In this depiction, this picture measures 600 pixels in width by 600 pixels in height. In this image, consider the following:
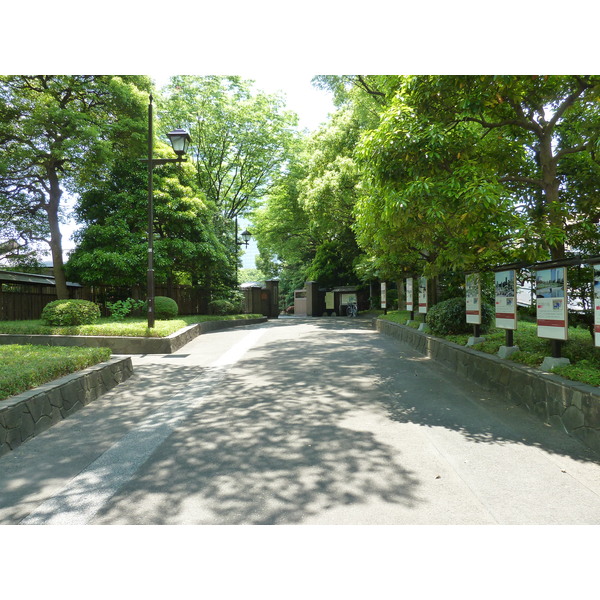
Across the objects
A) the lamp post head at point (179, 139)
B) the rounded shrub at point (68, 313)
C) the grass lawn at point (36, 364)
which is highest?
the lamp post head at point (179, 139)

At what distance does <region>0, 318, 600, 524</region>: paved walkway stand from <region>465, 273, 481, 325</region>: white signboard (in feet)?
5.85

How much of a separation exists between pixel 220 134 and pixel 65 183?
9079mm

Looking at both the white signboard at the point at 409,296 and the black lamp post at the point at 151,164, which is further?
the white signboard at the point at 409,296

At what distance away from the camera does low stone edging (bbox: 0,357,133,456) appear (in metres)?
4.32

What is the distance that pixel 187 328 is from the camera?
13.1 m

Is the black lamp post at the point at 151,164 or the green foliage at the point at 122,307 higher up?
the black lamp post at the point at 151,164

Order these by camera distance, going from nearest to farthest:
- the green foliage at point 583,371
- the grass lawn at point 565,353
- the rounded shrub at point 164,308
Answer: the green foliage at point 583,371
the grass lawn at point 565,353
the rounded shrub at point 164,308

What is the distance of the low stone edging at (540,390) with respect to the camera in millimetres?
4249

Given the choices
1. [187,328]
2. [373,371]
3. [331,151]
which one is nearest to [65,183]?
[187,328]

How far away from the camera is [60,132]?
13430 mm

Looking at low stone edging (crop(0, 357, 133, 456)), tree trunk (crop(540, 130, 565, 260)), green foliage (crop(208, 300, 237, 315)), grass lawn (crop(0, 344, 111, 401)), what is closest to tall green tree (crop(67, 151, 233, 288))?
green foliage (crop(208, 300, 237, 315))

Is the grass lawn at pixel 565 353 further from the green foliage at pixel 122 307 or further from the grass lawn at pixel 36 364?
the green foliage at pixel 122 307

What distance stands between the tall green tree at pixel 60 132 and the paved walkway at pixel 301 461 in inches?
395

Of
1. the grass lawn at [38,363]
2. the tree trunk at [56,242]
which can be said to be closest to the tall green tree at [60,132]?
the tree trunk at [56,242]
